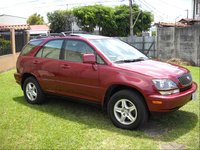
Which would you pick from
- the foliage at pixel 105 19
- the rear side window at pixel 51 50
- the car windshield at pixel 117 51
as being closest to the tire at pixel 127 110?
the car windshield at pixel 117 51

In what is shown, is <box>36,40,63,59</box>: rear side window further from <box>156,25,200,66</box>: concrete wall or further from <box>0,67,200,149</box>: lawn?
<box>156,25,200,66</box>: concrete wall

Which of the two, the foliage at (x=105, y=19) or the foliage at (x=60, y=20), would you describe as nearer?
the foliage at (x=105, y=19)

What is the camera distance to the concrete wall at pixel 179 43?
1638 cm

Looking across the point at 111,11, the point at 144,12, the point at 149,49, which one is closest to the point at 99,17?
the point at 111,11

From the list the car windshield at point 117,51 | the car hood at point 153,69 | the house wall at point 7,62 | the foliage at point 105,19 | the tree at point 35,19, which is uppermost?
the tree at point 35,19

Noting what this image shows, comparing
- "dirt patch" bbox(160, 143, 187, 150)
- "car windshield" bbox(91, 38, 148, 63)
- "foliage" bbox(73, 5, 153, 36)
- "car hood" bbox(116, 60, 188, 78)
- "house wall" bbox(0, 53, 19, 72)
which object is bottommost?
"dirt patch" bbox(160, 143, 187, 150)

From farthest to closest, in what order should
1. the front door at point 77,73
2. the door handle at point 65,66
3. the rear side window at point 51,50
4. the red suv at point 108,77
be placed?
the rear side window at point 51,50 < the door handle at point 65,66 < the front door at point 77,73 < the red suv at point 108,77

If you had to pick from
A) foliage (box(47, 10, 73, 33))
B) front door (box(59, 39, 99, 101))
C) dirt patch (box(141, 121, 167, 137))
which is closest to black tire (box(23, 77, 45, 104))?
front door (box(59, 39, 99, 101))

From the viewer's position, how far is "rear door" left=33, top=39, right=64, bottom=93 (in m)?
6.57

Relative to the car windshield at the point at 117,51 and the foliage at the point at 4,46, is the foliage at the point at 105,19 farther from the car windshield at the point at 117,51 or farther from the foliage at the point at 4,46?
the car windshield at the point at 117,51

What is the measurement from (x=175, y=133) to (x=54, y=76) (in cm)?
270

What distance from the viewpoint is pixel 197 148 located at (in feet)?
15.4

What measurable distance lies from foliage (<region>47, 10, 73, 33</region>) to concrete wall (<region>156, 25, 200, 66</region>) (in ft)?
78.4

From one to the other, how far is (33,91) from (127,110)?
106 inches
